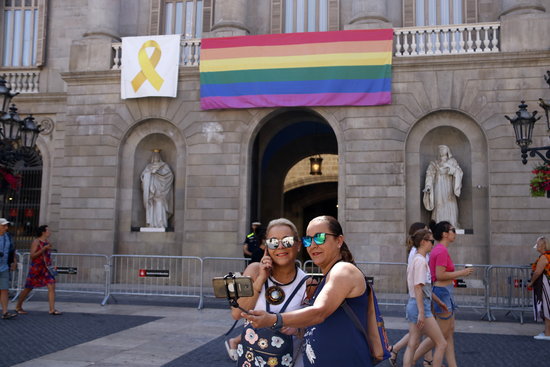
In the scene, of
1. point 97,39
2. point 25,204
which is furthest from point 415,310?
point 25,204

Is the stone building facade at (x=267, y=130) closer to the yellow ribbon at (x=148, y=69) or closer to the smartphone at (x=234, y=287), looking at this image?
the yellow ribbon at (x=148, y=69)

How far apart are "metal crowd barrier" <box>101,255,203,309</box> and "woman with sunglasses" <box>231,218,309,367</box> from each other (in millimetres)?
11088

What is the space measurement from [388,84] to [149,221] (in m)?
9.36

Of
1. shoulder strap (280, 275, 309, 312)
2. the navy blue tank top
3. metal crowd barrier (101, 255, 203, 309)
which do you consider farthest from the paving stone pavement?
the navy blue tank top

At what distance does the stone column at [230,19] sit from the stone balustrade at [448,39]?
527 centimetres

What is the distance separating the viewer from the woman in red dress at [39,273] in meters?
12.4

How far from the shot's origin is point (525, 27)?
17203 mm

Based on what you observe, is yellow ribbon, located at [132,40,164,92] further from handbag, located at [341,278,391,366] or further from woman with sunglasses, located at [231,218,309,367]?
handbag, located at [341,278,391,366]

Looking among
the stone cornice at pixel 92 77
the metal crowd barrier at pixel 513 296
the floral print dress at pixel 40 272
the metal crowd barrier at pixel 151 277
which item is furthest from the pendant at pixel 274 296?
the stone cornice at pixel 92 77

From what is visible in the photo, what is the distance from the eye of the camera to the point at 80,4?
22.2 m

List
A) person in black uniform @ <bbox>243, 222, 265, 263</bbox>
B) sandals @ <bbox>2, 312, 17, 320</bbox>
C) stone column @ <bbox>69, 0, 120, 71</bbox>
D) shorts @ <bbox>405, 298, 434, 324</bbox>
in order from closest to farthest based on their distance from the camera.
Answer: shorts @ <bbox>405, 298, 434, 324</bbox> → sandals @ <bbox>2, 312, 17, 320</bbox> → person in black uniform @ <bbox>243, 222, 265, 263</bbox> → stone column @ <bbox>69, 0, 120, 71</bbox>

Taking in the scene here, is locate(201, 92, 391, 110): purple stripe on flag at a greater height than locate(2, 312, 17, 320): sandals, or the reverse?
locate(201, 92, 391, 110): purple stripe on flag

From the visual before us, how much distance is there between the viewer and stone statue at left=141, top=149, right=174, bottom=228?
19.5 m

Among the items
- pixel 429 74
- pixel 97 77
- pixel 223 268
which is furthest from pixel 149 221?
pixel 429 74
